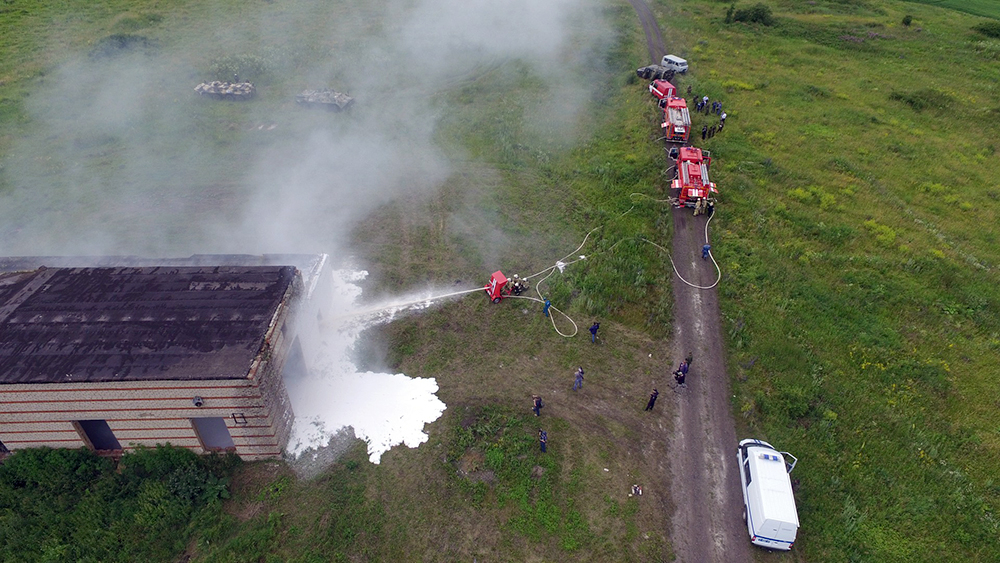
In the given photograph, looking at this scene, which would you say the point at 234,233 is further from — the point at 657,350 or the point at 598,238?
Result: the point at 657,350

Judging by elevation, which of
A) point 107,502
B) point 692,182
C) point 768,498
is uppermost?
point 692,182

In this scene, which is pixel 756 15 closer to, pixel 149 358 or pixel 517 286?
pixel 517 286

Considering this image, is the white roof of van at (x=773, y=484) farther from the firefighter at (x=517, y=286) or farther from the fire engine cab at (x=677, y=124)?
the fire engine cab at (x=677, y=124)

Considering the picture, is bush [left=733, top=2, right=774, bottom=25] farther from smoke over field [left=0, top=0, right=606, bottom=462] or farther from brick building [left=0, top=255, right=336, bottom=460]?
brick building [left=0, top=255, right=336, bottom=460]

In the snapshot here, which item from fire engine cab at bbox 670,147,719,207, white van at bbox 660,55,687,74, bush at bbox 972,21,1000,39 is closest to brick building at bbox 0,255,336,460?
fire engine cab at bbox 670,147,719,207

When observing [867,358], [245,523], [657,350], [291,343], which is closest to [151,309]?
[291,343]

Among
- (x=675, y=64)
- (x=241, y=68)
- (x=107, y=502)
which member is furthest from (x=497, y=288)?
(x=241, y=68)

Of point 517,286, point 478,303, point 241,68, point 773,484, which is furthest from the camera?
point 241,68
